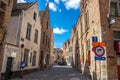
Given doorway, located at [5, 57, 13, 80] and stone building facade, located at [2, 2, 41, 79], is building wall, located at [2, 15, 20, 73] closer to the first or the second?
stone building facade, located at [2, 2, 41, 79]

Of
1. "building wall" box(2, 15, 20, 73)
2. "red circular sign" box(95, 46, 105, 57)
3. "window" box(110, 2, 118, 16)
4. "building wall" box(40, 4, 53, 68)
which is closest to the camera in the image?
"red circular sign" box(95, 46, 105, 57)

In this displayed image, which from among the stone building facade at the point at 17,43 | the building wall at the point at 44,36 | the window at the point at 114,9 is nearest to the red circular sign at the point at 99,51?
the window at the point at 114,9

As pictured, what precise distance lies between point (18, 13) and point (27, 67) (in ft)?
21.9

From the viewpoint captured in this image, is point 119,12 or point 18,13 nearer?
point 119,12

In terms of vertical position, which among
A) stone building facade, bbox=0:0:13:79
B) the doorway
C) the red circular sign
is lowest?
the doorway

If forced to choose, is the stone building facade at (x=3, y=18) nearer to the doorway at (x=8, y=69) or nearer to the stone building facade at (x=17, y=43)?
the stone building facade at (x=17, y=43)

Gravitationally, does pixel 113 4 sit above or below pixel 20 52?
above

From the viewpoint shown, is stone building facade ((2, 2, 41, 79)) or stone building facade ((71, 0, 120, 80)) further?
stone building facade ((2, 2, 41, 79))

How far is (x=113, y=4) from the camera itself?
12.5 meters

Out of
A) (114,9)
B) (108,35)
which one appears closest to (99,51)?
(108,35)

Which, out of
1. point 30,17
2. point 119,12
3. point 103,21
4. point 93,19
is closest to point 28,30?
point 30,17

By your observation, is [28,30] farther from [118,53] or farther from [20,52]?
[118,53]

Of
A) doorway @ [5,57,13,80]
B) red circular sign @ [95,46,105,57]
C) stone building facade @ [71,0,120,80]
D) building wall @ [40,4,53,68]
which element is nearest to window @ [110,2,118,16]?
stone building facade @ [71,0,120,80]

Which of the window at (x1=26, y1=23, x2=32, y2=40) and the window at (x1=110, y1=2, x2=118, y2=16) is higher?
the window at (x1=110, y1=2, x2=118, y2=16)
